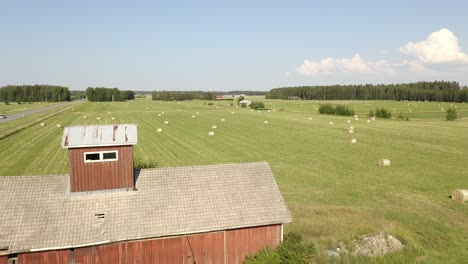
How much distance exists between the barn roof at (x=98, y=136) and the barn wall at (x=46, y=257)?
493 cm

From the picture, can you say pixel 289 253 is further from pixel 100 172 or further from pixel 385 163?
pixel 385 163

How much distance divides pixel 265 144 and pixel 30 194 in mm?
36770

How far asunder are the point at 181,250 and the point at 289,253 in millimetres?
4990

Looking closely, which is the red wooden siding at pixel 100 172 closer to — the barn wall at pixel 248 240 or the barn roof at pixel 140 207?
the barn roof at pixel 140 207

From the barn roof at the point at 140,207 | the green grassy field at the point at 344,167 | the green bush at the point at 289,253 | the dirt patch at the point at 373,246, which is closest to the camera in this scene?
the barn roof at the point at 140,207

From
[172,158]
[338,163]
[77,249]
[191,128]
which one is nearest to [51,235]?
[77,249]

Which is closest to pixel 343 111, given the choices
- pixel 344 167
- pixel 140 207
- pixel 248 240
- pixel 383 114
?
pixel 383 114

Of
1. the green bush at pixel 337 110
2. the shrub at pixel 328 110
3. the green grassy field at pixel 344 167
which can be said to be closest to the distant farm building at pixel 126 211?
the green grassy field at pixel 344 167

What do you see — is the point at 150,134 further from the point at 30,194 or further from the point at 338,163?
the point at 30,194

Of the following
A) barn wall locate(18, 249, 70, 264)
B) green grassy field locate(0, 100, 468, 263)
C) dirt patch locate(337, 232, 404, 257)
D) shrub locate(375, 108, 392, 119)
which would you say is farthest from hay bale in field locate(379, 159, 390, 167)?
shrub locate(375, 108, 392, 119)

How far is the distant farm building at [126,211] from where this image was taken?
51.6ft

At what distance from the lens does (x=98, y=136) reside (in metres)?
18.2

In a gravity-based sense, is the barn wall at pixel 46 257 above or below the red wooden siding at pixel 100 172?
below

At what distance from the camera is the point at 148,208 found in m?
17.5
